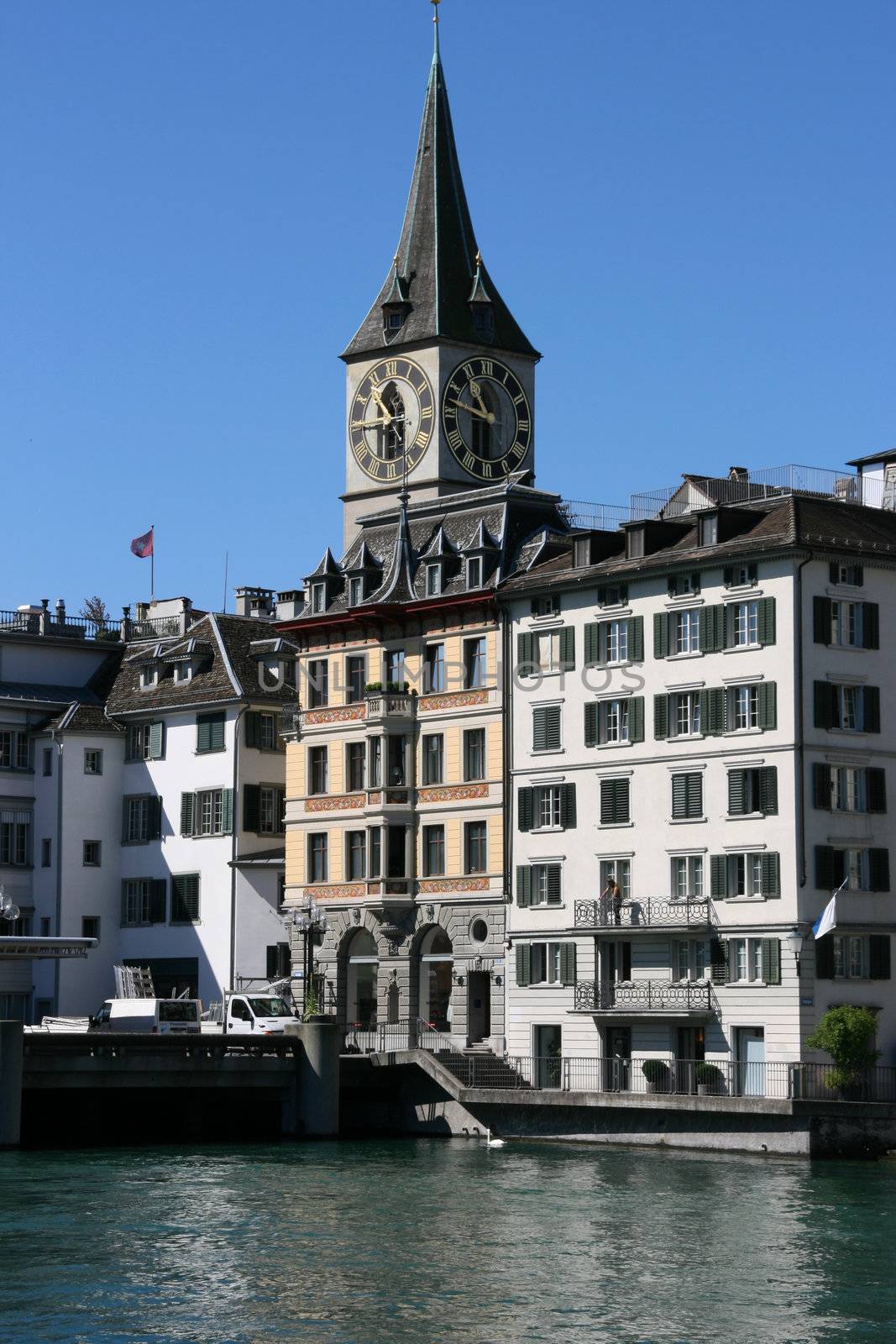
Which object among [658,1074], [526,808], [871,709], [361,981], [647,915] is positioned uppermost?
[871,709]

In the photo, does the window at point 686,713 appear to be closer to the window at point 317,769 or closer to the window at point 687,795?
the window at point 687,795

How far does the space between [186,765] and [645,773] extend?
27.1 m

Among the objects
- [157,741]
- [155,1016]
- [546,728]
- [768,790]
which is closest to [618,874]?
[546,728]

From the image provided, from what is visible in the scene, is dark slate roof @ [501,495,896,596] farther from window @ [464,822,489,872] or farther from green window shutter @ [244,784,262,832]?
green window shutter @ [244,784,262,832]

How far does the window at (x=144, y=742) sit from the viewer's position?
109 metres

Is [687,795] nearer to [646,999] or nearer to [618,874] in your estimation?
[618,874]

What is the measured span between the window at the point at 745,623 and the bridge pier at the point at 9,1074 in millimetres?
24979

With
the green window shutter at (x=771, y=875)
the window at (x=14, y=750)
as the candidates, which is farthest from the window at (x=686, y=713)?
the window at (x=14, y=750)

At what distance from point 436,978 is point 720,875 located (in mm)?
16810

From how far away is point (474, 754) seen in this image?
9394cm

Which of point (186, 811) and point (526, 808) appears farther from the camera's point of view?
point (186, 811)

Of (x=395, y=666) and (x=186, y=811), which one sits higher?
(x=395, y=666)

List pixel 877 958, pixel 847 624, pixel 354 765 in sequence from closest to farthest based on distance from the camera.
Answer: pixel 877 958 < pixel 847 624 < pixel 354 765

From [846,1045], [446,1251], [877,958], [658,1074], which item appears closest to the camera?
[446,1251]
